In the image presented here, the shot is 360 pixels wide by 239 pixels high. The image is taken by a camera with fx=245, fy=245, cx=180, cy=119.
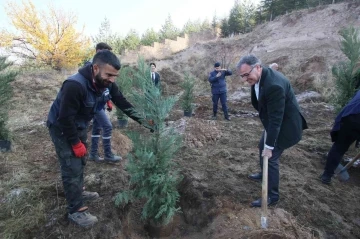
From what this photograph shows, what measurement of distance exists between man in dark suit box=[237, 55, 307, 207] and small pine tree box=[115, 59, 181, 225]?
1.08 meters

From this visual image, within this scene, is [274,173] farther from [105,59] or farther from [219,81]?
[219,81]

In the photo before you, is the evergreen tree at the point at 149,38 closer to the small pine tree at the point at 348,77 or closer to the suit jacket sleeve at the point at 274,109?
the small pine tree at the point at 348,77

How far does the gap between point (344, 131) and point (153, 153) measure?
3013 millimetres

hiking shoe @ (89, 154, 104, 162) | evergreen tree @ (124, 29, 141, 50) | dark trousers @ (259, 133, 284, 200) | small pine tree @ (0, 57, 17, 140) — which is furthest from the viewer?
evergreen tree @ (124, 29, 141, 50)

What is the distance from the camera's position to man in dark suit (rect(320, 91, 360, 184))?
3.57 meters

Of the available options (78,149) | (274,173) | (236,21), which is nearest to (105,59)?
(78,149)

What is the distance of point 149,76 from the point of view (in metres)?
2.62

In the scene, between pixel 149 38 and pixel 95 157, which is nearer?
pixel 95 157

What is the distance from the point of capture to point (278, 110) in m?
2.88

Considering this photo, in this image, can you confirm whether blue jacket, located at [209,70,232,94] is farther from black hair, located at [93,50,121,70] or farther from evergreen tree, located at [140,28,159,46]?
evergreen tree, located at [140,28,159,46]

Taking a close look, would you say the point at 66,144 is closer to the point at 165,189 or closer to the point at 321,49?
the point at 165,189

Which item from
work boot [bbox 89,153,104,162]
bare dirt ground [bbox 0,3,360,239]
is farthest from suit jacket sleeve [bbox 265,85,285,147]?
work boot [bbox 89,153,104,162]

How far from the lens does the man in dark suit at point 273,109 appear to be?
288cm

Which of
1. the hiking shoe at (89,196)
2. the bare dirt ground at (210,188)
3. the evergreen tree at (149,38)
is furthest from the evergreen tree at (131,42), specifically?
the hiking shoe at (89,196)
